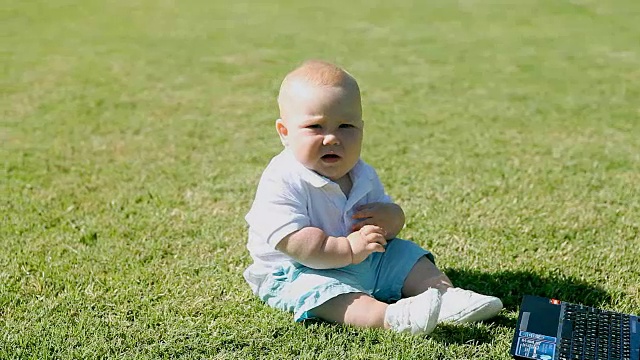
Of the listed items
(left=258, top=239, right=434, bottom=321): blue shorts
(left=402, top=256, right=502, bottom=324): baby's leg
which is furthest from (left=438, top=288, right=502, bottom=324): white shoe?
(left=258, top=239, right=434, bottom=321): blue shorts

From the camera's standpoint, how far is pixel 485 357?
2.60 metres

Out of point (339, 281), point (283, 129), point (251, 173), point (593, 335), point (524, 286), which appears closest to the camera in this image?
point (593, 335)

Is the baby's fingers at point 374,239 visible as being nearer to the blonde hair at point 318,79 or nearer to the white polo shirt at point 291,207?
the white polo shirt at point 291,207

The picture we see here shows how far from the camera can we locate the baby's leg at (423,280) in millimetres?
2961

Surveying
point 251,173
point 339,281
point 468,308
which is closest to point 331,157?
point 339,281

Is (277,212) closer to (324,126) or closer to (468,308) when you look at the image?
(324,126)

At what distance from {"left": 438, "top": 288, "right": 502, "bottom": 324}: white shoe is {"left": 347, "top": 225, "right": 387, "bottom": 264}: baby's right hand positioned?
299mm

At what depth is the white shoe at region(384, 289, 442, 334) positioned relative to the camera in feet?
8.55

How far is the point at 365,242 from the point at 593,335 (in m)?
0.80

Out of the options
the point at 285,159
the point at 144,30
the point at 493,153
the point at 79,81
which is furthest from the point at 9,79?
the point at 285,159

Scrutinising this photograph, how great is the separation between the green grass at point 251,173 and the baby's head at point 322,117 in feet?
1.89

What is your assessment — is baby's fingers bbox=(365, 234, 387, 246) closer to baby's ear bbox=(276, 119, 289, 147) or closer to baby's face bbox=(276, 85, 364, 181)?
baby's face bbox=(276, 85, 364, 181)

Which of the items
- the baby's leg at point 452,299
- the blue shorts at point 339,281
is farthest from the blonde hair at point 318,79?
the baby's leg at point 452,299

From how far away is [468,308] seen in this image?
2742 mm
